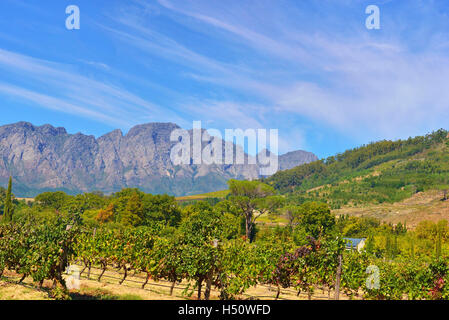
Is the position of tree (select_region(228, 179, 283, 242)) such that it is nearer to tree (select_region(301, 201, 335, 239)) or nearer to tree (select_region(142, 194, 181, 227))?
tree (select_region(301, 201, 335, 239))

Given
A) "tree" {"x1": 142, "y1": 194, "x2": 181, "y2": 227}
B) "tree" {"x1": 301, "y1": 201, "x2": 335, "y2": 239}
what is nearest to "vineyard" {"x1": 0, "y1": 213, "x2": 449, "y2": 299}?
"tree" {"x1": 301, "y1": 201, "x2": 335, "y2": 239}

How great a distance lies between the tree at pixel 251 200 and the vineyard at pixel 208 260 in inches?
1998

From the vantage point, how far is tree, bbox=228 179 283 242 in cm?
7631

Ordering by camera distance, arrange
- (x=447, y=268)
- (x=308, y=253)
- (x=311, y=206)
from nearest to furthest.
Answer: (x=447, y=268)
(x=308, y=253)
(x=311, y=206)

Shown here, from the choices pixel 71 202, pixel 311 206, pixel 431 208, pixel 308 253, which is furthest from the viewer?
pixel 431 208

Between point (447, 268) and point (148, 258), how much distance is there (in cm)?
1677

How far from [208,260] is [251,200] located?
62.6 meters

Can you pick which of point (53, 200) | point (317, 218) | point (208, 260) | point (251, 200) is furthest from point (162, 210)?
point (208, 260)

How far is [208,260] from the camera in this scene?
16.3 metres

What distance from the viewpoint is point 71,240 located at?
15.7 metres

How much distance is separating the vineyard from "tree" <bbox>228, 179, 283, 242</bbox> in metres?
50.7
